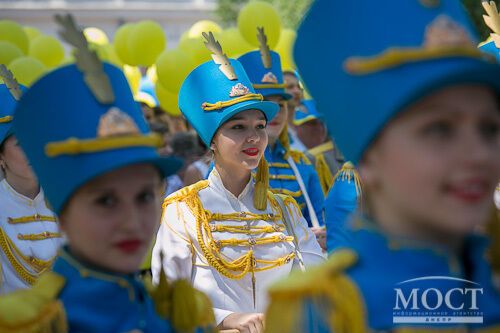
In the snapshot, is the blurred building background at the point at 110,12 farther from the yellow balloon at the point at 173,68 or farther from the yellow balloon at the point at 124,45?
the yellow balloon at the point at 173,68

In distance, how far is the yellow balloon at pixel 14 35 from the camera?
32.0 feet

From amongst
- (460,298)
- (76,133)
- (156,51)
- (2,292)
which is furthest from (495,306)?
(156,51)

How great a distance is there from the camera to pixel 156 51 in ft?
35.6

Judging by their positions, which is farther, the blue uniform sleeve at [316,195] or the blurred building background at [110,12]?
the blurred building background at [110,12]

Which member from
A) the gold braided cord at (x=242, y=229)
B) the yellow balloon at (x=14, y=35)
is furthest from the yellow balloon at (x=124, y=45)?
the gold braided cord at (x=242, y=229)

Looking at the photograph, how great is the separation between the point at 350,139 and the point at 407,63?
0.28 meters

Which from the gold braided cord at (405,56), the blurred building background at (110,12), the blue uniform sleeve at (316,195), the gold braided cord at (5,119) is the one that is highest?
the blurred building background at (110,12)

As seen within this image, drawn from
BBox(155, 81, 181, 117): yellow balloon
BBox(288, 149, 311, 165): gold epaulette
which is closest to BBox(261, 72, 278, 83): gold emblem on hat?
BBox(288, 149, 311, 165): gold epaulette

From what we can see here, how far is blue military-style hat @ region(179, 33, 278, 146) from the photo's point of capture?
5160 mm

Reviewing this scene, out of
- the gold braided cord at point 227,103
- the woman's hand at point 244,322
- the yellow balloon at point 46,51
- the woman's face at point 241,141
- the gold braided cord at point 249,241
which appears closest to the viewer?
the woman's hand at point 244,322

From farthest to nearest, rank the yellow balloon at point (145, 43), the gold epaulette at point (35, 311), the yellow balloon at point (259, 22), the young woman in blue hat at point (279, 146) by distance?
the yellow balloon at point (145, 43) < the yellow balloon at point (259, 22) < the young woman in blue hat at point (279, 146) < the gold epaulette at point (35, 311)

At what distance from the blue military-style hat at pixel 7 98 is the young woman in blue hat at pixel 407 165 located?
3.09 meters

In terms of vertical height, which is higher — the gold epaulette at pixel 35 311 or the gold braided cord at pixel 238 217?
the gold braided cord at pixel 238 217

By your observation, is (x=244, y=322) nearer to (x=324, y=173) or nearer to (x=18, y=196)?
(x=18, y=196)
